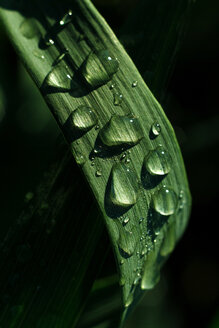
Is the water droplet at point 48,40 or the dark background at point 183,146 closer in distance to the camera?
the water droplet at point 48,40

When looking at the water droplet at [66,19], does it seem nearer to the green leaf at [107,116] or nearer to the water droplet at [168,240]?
the green leaf at [107,116]

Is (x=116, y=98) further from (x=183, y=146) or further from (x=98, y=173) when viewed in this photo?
(x=183, y=146)

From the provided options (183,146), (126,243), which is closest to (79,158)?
(126,243)

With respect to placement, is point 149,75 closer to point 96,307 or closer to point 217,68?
point 96,307

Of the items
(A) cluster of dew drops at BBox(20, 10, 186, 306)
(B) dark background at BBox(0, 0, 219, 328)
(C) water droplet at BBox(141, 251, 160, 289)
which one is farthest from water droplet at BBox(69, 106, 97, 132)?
(B) dark background at BBox(0, 0, 219, 328)

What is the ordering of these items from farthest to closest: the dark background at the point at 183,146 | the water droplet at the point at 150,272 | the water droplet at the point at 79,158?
the dark background at the point at 183,146
the water droplet at the point at 150,272
the water droplet at the point at 79,158

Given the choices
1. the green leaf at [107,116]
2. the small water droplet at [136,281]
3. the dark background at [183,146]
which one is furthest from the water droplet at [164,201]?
the dark background at [183,146]

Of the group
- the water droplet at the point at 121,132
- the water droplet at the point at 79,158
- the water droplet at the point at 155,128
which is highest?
the water droplet at the point at 79,158

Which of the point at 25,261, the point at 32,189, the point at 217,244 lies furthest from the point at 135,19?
the point at 217,244
